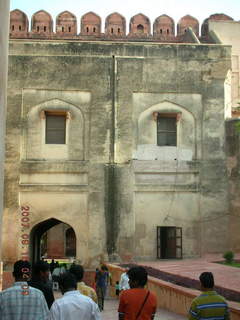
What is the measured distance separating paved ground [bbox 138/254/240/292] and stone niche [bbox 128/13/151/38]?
34.4 ft

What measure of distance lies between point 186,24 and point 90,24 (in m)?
4.03

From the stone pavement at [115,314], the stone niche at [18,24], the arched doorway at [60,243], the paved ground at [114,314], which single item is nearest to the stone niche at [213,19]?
the stone niche at [18,24]

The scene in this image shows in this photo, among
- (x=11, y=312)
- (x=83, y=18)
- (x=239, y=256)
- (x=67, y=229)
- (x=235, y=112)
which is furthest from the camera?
(x=67, y=229)

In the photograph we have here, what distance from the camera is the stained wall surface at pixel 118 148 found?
15.6m

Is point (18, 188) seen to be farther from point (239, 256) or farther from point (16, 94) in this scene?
point (239, 256)

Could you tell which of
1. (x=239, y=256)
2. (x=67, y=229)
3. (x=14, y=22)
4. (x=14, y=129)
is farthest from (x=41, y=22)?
(x=239, y=256)

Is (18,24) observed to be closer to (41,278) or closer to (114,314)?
(114,314)

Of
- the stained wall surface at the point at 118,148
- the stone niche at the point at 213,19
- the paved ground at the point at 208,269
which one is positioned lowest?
the paved ground at the point at 208,269

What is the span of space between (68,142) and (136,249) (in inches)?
143

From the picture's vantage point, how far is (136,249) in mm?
15586

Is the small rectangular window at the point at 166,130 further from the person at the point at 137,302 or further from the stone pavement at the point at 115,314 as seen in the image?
the person at the point at 137,302

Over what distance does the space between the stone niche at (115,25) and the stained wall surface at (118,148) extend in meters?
6.25

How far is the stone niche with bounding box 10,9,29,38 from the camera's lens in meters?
22.4

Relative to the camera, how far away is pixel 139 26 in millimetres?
22547
